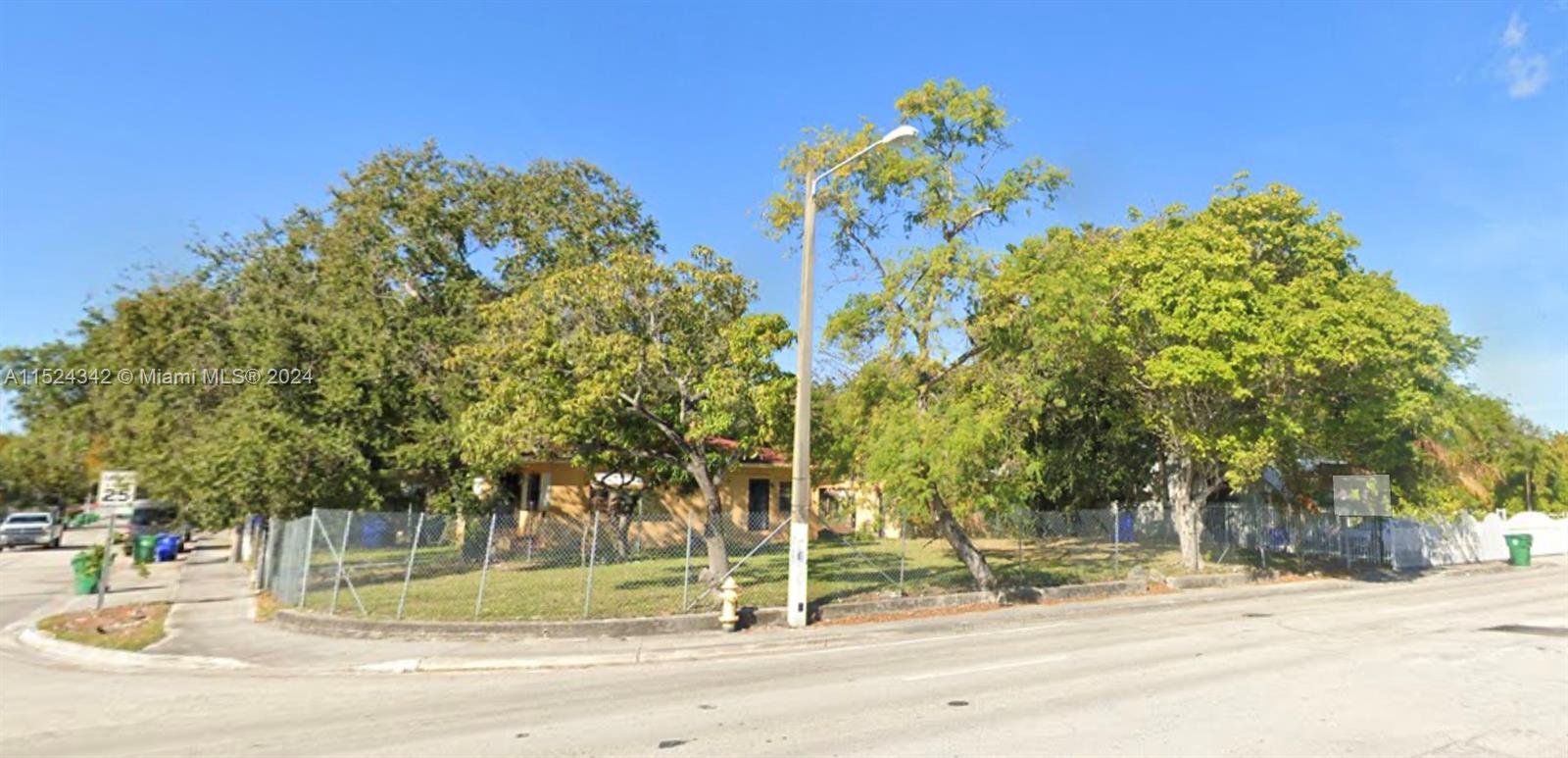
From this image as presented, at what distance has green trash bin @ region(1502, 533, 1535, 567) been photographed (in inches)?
1266

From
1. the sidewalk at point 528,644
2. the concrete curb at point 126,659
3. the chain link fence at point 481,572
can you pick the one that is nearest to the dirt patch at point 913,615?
the sidewalk at point 528,644

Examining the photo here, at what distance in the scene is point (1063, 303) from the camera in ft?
55.1

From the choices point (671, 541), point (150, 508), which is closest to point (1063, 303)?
point (671, 541)

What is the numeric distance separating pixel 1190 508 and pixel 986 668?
16.8m

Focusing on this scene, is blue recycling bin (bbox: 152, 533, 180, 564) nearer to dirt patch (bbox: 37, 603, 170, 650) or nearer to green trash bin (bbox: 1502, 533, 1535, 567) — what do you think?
dirt patch (bbox: 37, 603, 170, 650)

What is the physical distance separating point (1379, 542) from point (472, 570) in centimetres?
3114

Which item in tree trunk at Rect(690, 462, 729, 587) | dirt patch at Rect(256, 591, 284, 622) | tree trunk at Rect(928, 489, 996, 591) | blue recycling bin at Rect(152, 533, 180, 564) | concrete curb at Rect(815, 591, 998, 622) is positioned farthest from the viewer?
blue recycling bin at Rect(152, 533, 180, 564)

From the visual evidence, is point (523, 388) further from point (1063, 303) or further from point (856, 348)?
point (1063, 303)

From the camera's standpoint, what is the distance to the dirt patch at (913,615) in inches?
606

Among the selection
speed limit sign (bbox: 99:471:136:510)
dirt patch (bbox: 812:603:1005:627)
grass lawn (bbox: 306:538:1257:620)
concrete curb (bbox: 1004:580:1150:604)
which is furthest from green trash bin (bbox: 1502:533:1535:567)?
speed limit sign (bbox: 99:471:136:510)

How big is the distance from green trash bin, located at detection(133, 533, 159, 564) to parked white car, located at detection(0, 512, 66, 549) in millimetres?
9908

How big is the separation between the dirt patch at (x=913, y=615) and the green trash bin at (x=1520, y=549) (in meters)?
28.2

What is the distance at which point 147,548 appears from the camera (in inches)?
1270

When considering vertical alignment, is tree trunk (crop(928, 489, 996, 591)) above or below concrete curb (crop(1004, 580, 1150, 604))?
above
